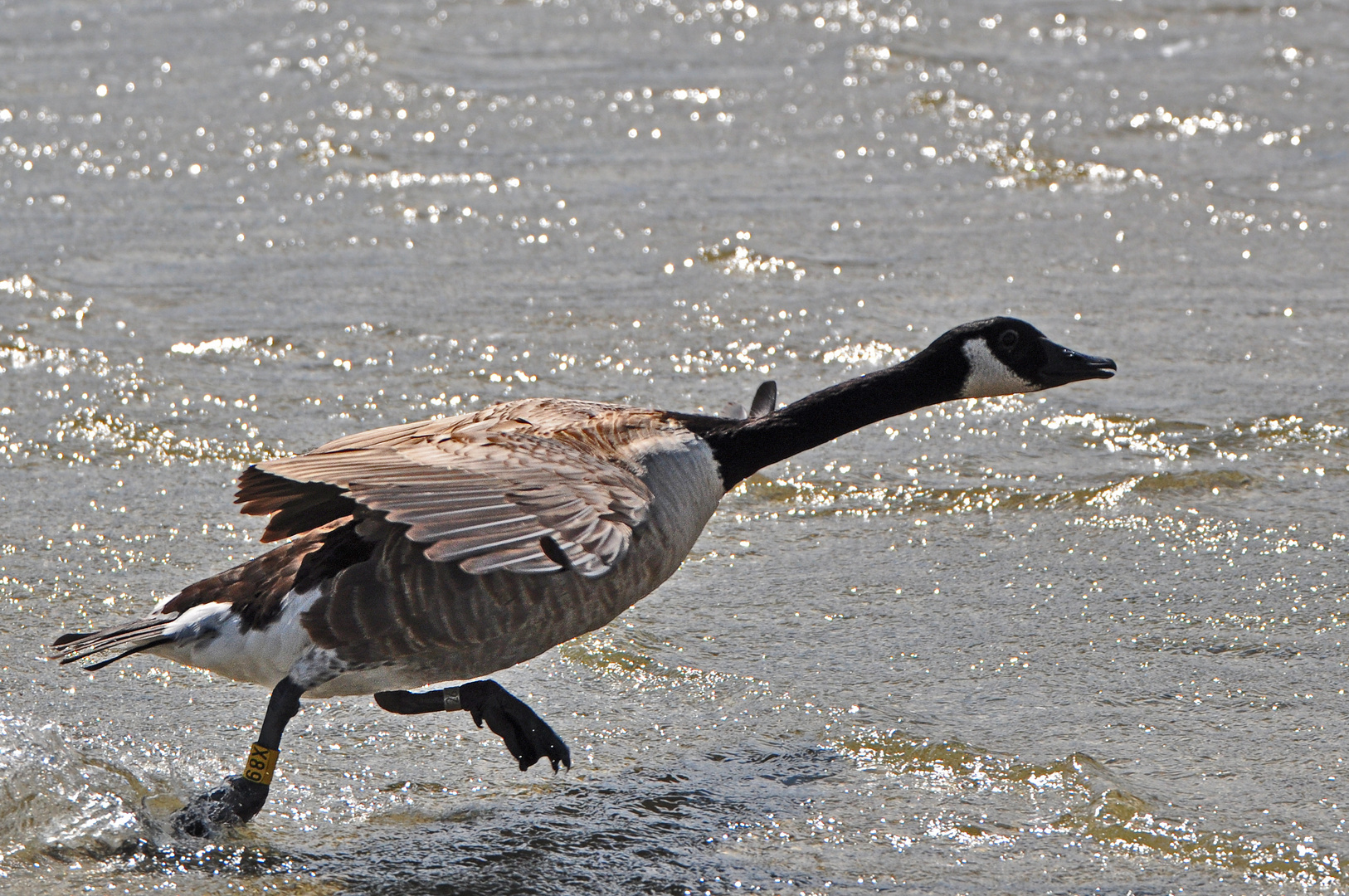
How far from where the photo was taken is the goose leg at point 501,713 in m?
4.04

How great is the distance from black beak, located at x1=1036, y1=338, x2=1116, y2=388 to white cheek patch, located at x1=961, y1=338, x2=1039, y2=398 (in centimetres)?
7

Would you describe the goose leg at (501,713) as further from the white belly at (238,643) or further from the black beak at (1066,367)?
the black beak at (1066,367)

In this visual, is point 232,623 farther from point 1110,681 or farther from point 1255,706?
point 1255,706

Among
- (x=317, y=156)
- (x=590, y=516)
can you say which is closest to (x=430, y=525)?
(x=590, y=516)

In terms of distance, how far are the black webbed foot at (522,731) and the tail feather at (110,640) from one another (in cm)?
87

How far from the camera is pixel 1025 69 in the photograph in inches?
444

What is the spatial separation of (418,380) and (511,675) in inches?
92.4

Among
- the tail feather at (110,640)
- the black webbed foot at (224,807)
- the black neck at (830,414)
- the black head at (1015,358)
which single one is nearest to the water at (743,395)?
the black webbed foot at (224,807)

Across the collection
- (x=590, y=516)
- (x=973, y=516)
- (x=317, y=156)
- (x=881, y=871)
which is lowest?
(x=881, y=871)

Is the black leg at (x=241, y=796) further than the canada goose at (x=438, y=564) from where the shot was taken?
Yes

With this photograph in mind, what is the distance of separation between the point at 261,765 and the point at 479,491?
86 centimetres

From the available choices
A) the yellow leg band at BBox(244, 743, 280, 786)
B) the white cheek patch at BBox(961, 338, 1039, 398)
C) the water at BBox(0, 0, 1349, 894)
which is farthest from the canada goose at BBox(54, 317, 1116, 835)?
the white cheek patch at BBox(961, 338, 1039, 398)

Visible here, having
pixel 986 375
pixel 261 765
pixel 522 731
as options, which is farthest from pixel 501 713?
pixel 986 375

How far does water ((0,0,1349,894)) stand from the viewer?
3.96 m
